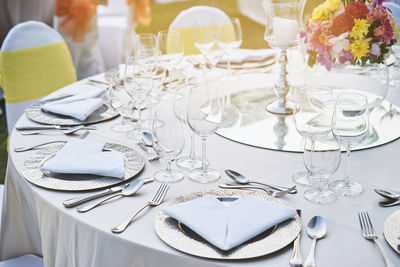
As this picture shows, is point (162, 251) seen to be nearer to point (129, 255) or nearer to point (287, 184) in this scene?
point (129, 255)

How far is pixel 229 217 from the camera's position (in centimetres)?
111

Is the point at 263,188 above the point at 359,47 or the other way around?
the other way around

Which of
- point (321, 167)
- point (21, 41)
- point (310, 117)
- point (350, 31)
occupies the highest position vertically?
point (350, 31)

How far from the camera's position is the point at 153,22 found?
359 inches

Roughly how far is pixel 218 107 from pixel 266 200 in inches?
12.6

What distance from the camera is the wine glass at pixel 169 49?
206cm

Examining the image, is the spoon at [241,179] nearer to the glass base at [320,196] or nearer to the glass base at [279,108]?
the glass base at [320,196]

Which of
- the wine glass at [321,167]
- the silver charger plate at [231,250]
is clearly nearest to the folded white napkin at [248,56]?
the wine glass at [321,167]

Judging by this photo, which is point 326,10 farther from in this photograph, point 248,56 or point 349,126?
point 248,56

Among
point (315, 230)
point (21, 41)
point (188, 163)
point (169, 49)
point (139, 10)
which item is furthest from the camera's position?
point (139, 10)

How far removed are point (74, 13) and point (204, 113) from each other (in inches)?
115

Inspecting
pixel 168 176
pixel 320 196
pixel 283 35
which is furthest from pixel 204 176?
pixel 283 35

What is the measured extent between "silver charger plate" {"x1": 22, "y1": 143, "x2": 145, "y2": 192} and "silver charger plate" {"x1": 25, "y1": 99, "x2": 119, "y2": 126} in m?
0.31

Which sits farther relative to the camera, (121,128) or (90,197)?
(121,128)
